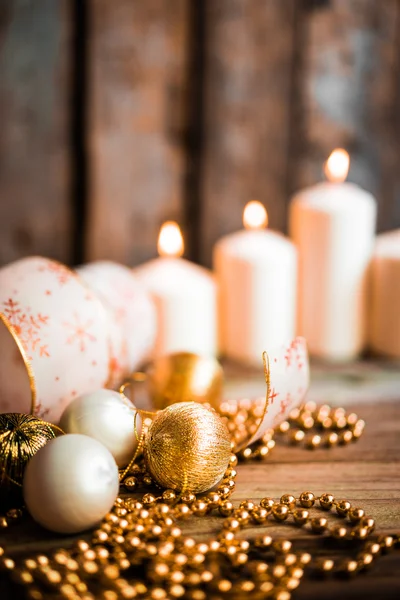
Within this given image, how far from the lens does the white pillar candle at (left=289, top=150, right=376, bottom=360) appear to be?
37.8 inches

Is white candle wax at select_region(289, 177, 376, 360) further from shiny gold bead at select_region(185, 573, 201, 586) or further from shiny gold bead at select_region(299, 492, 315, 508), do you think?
shiny gold bead at select_region(185, 573, 201, 586)

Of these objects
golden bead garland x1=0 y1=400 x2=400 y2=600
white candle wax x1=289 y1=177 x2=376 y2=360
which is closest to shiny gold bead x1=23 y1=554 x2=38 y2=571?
golden bead garland x1=0 y1=400 x2=400 y2=600

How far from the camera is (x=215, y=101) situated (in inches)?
44.1

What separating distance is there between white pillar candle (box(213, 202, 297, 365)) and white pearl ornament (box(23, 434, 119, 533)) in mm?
439

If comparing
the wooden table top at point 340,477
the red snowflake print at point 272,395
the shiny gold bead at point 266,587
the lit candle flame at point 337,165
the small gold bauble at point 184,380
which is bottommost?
the wooden table top at point 340,477

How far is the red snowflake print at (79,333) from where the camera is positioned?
0.71 m

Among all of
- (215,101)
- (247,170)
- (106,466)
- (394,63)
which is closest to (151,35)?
(215,101)

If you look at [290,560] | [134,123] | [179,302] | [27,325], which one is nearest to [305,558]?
[290,560]

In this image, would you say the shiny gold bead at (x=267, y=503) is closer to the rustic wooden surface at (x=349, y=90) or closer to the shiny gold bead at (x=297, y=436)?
the shiny gold bead at (x=297, y=436)

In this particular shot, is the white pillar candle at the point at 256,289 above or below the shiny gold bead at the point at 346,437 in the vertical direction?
above

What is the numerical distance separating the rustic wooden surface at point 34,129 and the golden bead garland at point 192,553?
588 mm

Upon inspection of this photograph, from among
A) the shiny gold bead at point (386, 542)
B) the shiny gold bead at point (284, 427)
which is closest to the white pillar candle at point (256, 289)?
the shiny gold bead at point (284, 427)

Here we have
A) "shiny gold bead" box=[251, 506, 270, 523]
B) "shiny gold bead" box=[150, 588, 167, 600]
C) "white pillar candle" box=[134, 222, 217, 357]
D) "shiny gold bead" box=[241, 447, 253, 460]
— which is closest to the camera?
"shiny gold bead" box=[150, 588, 167, 600]

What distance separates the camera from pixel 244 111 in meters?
1.13
